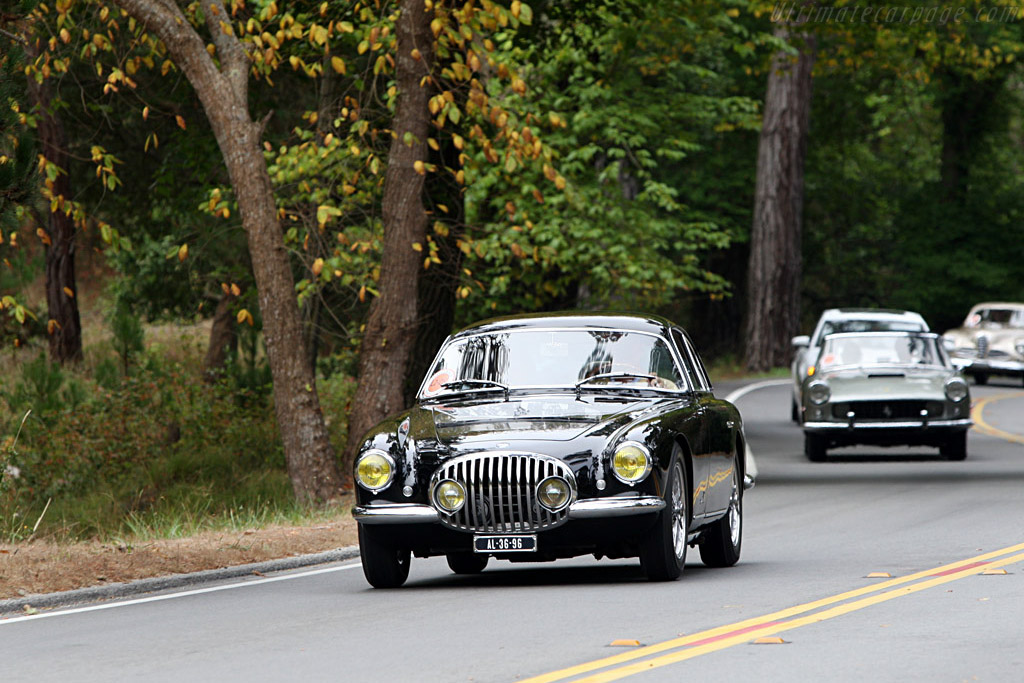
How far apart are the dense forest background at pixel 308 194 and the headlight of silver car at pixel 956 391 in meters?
5.24

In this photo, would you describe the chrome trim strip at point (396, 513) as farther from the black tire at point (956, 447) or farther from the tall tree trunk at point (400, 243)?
the black tire at point (956, 447)

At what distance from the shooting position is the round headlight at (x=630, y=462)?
10273 millimetres

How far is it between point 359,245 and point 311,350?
13.7m

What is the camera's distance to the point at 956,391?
69.4 feet

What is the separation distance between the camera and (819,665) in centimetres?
759

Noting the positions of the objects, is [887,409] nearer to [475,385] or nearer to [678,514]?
[475,385]

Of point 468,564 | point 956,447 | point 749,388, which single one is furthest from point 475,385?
point 749,388

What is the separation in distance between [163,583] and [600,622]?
370cm

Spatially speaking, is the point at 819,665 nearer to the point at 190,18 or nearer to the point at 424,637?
the point at 424,637

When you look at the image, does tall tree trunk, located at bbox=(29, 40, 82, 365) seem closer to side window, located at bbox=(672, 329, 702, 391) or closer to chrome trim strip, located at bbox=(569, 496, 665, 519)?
side window, located at bbox=(672, 329, 702, 391)

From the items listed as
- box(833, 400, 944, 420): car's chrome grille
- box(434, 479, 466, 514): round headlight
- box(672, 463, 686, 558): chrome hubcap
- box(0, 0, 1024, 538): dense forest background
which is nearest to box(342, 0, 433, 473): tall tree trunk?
box(0, 0, 1024, 538): dense forest background

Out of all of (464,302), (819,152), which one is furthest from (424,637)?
(819,152)

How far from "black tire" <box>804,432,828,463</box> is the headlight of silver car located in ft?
5.69

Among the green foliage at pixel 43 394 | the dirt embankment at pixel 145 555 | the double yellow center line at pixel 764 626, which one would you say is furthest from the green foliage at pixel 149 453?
the double yellow center line at pixel 764 626
